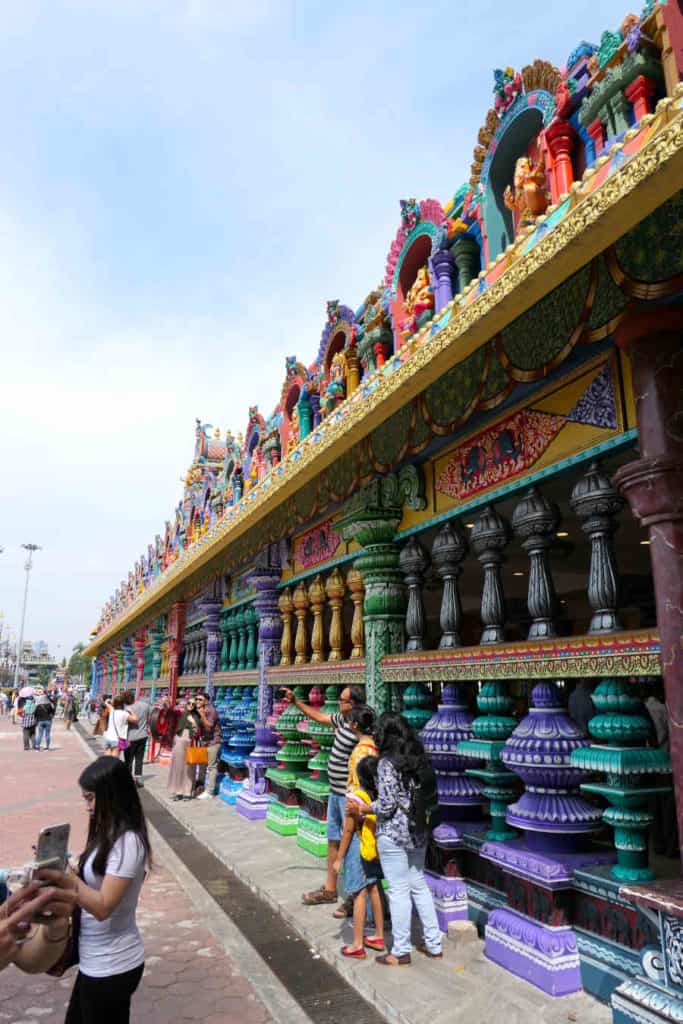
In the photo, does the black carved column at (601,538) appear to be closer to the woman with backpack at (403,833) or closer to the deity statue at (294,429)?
the woman with backpack at (403,833)

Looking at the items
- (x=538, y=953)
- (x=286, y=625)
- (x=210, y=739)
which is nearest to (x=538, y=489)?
(x=538, y=953)

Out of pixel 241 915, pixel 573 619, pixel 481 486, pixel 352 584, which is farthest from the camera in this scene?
pixel 573 619

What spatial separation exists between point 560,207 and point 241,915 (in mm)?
4999

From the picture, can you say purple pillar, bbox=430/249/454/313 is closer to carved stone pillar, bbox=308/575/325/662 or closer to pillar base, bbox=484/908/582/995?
carved stone pillar, bbox=308/575/325/662

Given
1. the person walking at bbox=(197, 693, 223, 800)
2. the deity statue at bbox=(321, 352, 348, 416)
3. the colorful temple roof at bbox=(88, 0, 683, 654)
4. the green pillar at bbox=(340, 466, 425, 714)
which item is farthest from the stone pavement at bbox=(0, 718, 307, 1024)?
the deity statue at bbox=(321, 352, 348, 416)

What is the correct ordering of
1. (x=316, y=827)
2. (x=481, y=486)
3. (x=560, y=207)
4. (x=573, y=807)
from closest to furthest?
1. (x=560, y=207)
2. (x=573, y=807)
3. (x=481, y=486)
4. (x=316, y=827)

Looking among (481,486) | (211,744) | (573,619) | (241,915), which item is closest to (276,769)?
(211,744)

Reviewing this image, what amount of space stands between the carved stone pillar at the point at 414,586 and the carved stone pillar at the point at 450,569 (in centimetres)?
44

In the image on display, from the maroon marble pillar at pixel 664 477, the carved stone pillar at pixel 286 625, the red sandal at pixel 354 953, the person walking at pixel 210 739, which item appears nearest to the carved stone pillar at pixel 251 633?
the person walking at pixel 210 739

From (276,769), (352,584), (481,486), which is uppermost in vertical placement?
(481,486)

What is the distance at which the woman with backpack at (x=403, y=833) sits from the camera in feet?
13.2

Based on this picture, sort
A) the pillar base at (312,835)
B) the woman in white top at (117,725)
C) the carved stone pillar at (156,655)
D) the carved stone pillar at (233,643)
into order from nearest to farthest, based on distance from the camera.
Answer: the pillar base at (312,835)
the woman in white top at (117,725)
the carved stone pillar at (233,643)
the carved stone pillar at (156,655)

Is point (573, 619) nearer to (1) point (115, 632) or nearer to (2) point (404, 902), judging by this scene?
(2) point (404, 902)

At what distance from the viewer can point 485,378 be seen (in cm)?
419
